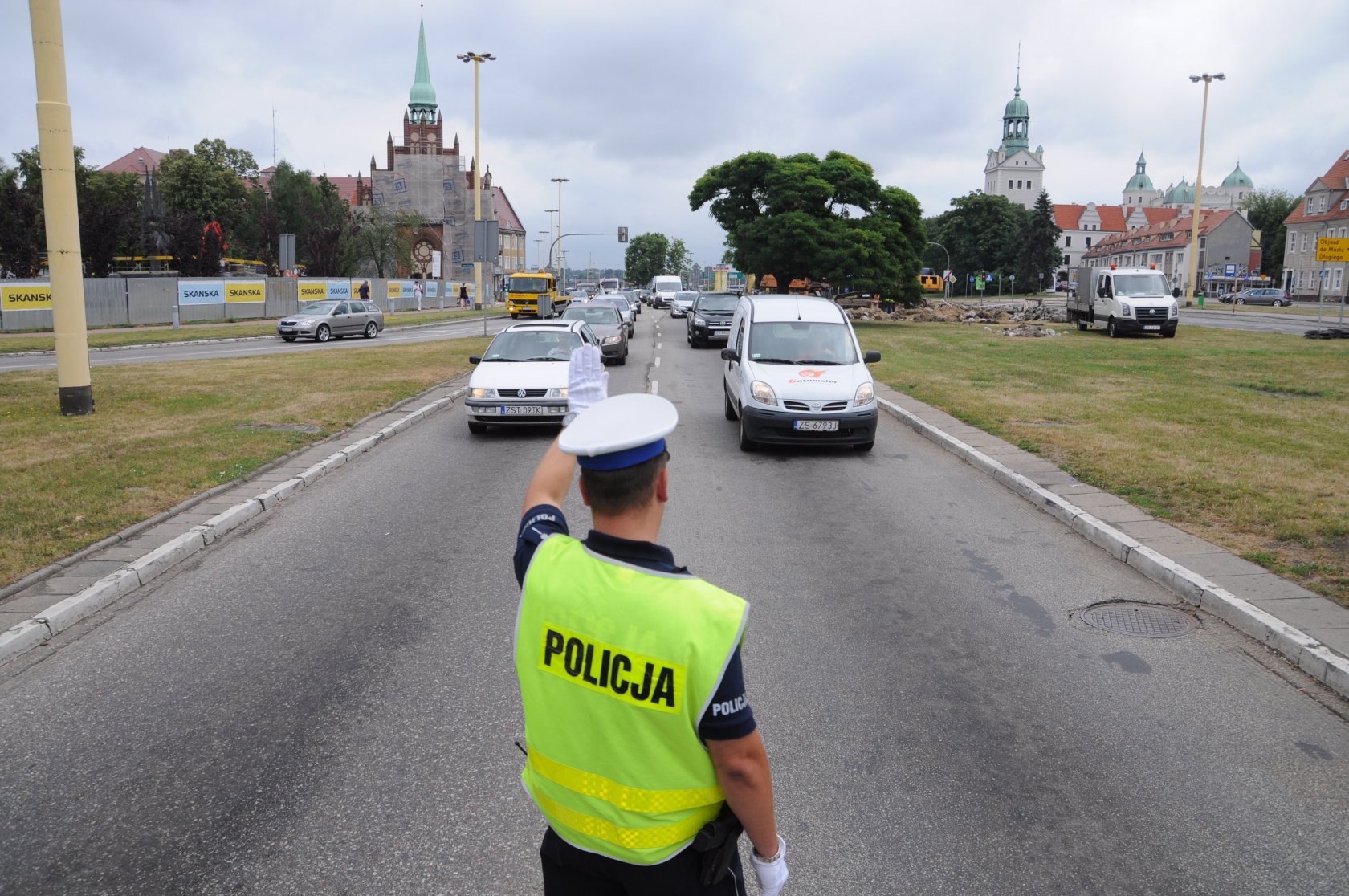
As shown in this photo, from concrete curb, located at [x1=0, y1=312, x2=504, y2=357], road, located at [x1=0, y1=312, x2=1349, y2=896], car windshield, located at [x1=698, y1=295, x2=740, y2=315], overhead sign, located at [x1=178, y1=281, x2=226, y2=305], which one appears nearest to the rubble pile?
car windshield, located at [x1=698, y1=295, x2=740, y2=315]

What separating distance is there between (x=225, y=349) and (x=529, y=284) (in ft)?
74.5

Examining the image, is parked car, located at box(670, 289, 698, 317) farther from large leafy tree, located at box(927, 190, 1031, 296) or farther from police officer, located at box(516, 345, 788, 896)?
large leafy tree, located at box(927, 190, 1031, 296)

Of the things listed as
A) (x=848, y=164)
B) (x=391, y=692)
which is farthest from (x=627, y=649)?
(x=848, y=164)

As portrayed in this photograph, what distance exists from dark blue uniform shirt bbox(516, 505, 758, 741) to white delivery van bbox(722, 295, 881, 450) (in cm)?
962

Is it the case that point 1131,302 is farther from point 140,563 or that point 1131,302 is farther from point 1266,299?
point 1266,299

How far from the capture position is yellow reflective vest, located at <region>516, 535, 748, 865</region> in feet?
5.90

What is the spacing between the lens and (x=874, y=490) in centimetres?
993

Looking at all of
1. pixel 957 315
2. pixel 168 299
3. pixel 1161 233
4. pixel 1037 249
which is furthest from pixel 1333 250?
pixel 1161 233

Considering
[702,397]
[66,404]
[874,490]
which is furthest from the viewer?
[702,397]

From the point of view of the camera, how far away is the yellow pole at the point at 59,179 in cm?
1238

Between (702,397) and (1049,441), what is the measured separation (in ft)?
23.7

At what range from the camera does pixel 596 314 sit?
26.3 metres

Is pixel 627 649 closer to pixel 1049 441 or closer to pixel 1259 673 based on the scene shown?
pixel 1259 673

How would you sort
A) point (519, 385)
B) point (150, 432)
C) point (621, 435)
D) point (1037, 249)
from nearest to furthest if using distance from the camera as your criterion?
1. point (621, 435)
2. point (150, 432)
3. point (519, 385)
4. point (1037, 249)
